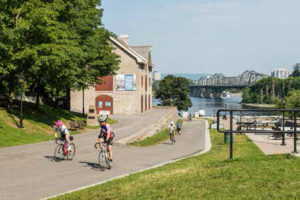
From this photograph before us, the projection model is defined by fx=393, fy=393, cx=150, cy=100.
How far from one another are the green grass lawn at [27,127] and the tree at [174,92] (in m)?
67.8

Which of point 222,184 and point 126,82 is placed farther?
point 126,82

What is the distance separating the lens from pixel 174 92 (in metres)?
105

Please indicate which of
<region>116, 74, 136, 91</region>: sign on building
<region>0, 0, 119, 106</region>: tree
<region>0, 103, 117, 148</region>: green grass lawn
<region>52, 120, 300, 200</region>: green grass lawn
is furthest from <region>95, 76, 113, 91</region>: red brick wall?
<region>52, 120, 300, 200</region>: green grass lawn

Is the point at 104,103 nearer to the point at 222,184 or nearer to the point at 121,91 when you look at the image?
the point at 121,91

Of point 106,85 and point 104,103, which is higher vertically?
point 106,85

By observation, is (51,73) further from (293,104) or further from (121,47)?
(293,104)

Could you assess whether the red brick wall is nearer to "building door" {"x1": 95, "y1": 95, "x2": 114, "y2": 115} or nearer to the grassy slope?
"building door" {"x1": 95, "y1": 95, "x2": 114, "y2": 115}

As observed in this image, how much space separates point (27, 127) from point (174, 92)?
77.5 m

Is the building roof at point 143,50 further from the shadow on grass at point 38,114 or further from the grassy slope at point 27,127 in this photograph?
the grassy slope at point 27,127

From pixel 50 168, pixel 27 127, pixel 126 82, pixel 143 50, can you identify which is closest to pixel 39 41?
pixel 27 127

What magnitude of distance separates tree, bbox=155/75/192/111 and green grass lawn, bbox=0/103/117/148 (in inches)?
2667

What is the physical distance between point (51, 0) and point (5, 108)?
9562mm

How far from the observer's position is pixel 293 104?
2904 inches

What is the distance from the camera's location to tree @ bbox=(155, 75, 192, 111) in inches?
4077
